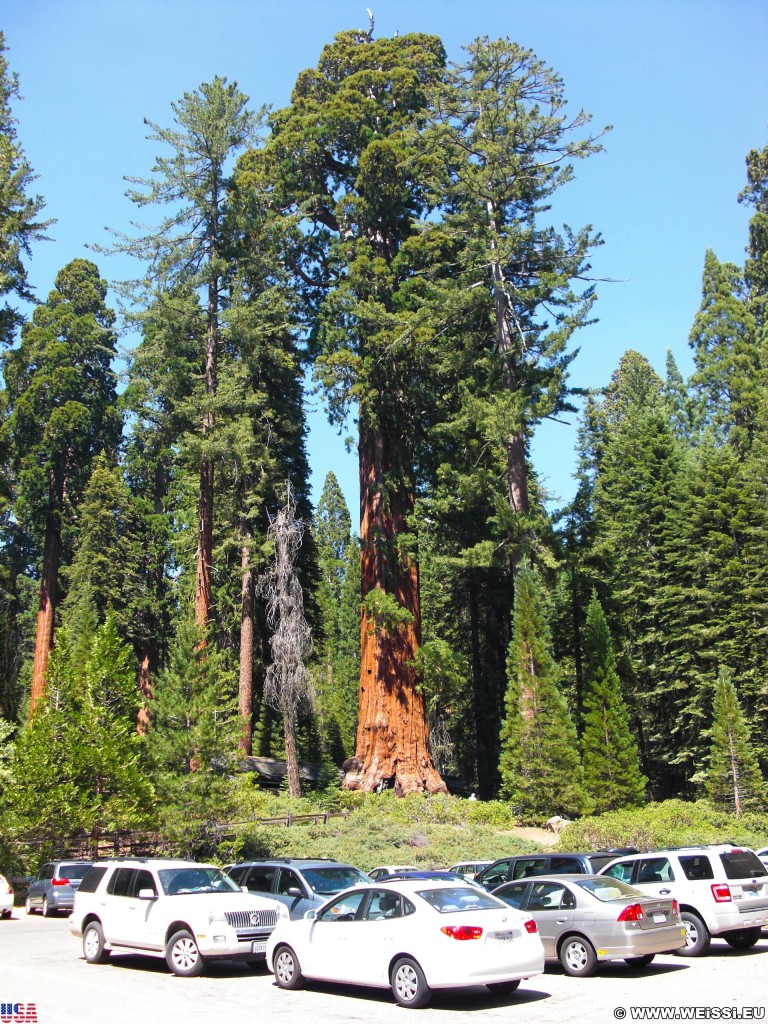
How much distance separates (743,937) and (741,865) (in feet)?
3.62

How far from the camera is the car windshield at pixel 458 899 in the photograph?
949 cm

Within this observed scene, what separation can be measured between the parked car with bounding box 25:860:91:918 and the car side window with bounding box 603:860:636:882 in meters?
12.4

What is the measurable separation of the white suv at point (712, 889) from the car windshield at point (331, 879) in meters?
3.94

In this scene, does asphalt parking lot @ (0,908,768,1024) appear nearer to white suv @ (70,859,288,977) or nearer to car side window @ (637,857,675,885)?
white suv @ (70,859,288,977)

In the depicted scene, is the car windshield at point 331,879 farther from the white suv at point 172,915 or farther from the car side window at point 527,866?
the car side window at point 527,866

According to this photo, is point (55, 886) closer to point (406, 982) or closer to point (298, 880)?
point (298, 880)

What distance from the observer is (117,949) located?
13484 millimetres

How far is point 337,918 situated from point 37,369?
139ft

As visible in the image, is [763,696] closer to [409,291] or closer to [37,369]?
[409,291]

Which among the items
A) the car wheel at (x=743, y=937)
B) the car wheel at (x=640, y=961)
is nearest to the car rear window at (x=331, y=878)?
the car wheel at (x=640, y=961)

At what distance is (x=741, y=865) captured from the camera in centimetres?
1246

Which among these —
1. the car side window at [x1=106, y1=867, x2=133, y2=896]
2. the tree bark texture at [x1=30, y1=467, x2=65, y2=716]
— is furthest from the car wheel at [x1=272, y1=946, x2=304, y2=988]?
the tree bark texture at [x1=30, y1=467, x2=65, y2=716]

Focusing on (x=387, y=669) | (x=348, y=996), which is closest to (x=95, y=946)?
(x=348, y=996)

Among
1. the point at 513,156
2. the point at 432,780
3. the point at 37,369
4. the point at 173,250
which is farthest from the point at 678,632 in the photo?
the point at 37,369
